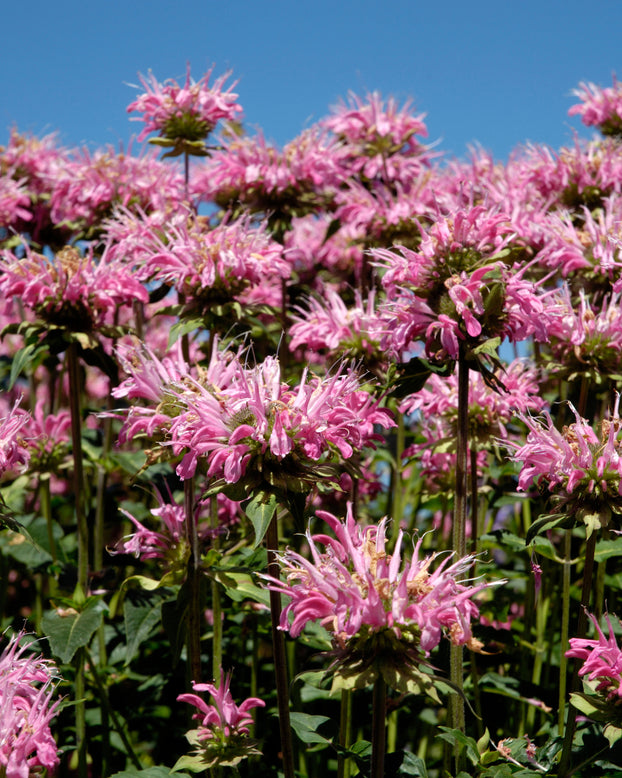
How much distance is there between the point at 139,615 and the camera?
2562 mm

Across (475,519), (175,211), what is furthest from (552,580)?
(175,211)

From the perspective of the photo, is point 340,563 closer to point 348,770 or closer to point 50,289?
point 348,770

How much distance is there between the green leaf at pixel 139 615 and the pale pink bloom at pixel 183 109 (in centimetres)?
183

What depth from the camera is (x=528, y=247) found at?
320cm

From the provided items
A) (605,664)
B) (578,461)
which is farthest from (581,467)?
(605,664)

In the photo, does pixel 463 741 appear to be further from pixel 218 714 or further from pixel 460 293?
pixel 460 293

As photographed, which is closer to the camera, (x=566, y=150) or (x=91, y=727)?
(x=91, y=727)

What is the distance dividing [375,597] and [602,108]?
3715 mm

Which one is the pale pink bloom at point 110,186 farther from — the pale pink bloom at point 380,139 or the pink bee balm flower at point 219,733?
the pink bee balm flower at point 219,733

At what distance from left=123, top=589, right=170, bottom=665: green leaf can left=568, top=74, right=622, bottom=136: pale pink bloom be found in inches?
132

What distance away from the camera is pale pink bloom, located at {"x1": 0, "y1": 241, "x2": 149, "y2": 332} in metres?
2.76

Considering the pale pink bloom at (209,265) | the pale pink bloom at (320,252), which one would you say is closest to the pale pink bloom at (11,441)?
the pale pink bloom at (209,265)

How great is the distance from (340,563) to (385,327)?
2.91 ft

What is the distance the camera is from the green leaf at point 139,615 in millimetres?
2502
